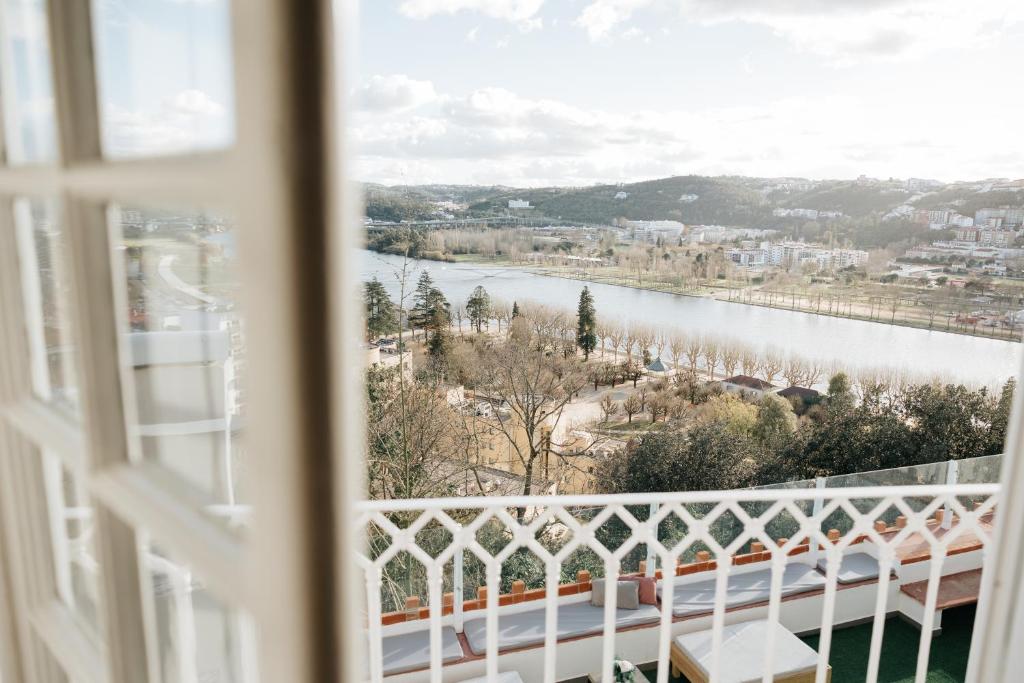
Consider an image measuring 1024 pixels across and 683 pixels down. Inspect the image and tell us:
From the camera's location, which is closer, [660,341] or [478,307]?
[478,307]

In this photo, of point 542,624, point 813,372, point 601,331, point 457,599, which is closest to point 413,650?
point 457,599

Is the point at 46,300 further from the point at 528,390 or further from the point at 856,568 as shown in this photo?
the point at 528,390

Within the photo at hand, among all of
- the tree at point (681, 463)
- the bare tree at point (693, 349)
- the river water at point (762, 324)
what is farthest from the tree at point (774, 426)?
the bare tree at point (693, 349)

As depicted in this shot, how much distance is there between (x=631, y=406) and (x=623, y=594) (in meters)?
Result: 2.81

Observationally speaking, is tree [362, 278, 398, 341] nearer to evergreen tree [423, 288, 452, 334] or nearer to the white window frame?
evergreen tree [423, 288, 452, 334]

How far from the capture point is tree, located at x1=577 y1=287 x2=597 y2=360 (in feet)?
24.7

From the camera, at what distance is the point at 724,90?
7.79 metres

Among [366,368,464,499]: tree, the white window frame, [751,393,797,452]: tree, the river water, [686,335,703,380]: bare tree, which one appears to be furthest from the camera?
[686,335,703,380]: bare tree

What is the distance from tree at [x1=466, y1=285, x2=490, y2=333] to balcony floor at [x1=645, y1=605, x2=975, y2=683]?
150 inches

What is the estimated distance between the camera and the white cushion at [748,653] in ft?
11.8

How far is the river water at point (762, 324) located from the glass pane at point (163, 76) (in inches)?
257

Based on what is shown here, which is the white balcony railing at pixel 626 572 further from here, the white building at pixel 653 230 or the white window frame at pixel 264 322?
the white building at pixel 653 230

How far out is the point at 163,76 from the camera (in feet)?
1.60

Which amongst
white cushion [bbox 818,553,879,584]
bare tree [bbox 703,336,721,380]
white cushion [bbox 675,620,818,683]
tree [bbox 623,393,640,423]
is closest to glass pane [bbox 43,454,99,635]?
white cushion [bbox 675,620,818,683]
